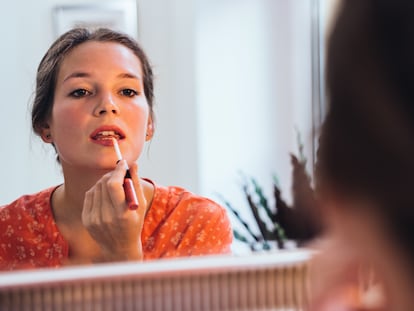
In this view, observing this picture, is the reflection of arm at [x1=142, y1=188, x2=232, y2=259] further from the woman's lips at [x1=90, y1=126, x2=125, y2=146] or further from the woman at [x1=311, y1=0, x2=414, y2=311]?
the woman at [x1=311, y1=0, x2=414, y2=311]

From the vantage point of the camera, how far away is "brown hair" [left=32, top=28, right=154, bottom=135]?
58cm

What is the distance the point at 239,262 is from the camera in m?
0.54

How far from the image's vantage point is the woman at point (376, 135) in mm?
286

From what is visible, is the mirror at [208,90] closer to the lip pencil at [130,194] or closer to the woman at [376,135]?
the lip pencil at [130,194]

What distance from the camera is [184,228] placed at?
598 millimetres

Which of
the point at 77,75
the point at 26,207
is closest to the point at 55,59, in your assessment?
the point at 77,75

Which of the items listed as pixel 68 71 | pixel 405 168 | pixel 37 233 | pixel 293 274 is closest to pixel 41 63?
pixel 68 71

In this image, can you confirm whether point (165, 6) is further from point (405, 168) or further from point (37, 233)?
point (405, 168)

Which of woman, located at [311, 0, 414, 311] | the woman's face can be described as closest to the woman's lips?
the woman's face

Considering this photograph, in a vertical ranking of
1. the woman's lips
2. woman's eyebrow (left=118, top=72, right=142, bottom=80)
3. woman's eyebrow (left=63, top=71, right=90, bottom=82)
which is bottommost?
the woman's lips

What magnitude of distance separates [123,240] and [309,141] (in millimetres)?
184

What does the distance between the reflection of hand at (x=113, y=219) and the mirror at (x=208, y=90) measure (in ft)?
0.10

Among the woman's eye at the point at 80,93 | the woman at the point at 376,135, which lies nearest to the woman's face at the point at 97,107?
the woman's eye at the point at 80,93

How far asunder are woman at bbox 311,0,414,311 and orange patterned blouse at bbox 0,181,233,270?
0.91ft
